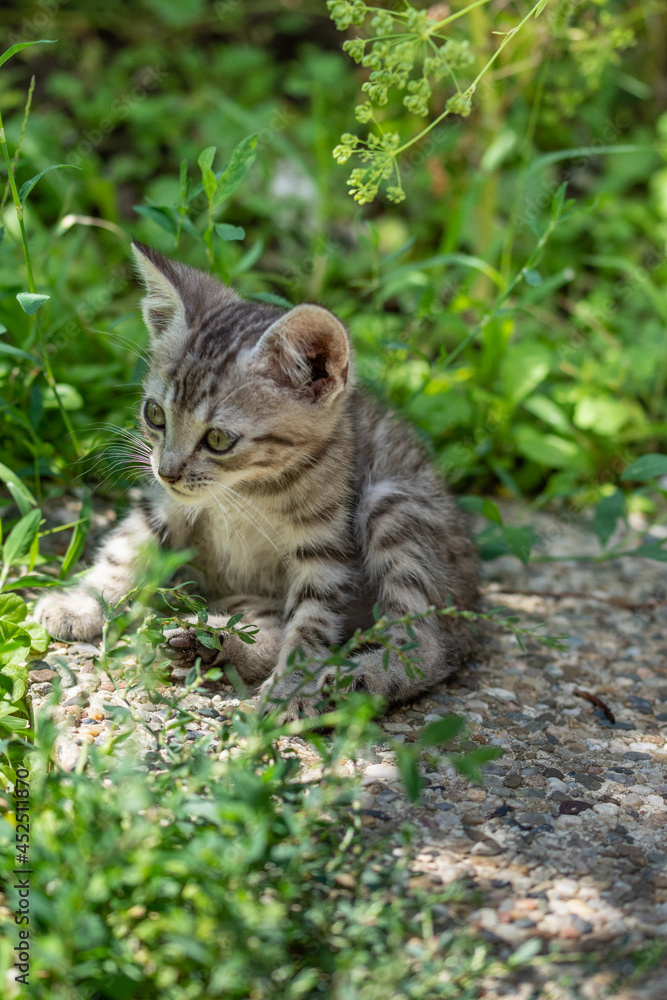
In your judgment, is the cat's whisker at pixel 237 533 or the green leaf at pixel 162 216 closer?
the cat's whisker at pixel 237 533

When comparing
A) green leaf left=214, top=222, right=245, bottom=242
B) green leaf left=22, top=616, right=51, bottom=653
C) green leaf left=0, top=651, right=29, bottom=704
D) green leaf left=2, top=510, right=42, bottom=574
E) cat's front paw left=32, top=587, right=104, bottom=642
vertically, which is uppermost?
green leaf left=214, top=222, right=245, bottom=242

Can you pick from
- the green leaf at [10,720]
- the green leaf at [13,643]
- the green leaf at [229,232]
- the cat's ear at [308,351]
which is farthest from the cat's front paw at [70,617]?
the green leaf at [229,232]

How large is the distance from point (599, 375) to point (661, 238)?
172 cm

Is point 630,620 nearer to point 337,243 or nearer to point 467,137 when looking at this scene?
point 467,137

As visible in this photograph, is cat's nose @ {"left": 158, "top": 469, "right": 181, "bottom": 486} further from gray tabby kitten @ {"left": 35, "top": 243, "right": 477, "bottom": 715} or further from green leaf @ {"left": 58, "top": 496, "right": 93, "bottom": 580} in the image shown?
green leaf @ {"left": 58, "top": 496, "right": 93, "bottom": 580}

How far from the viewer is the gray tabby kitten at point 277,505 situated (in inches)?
112

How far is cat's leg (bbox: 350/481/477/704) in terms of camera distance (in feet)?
9.49

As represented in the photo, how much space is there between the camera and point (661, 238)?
19.1 feet

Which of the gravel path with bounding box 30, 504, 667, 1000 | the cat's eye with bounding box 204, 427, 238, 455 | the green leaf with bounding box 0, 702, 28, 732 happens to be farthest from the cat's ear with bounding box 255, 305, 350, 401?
the green leaf with bounding box 0, 702, 28, 732

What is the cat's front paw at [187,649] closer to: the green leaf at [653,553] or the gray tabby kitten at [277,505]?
the gray tabby kitten at [277,505]

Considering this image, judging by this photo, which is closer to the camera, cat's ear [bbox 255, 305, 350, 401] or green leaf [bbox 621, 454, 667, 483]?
cat's ear [bbox 255, 305, 350, 401]

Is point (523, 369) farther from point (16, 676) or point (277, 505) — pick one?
point (16, 676)

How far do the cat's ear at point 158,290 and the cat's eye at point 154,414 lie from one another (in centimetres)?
27

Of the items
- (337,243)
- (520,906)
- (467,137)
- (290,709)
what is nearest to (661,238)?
(467,137)
